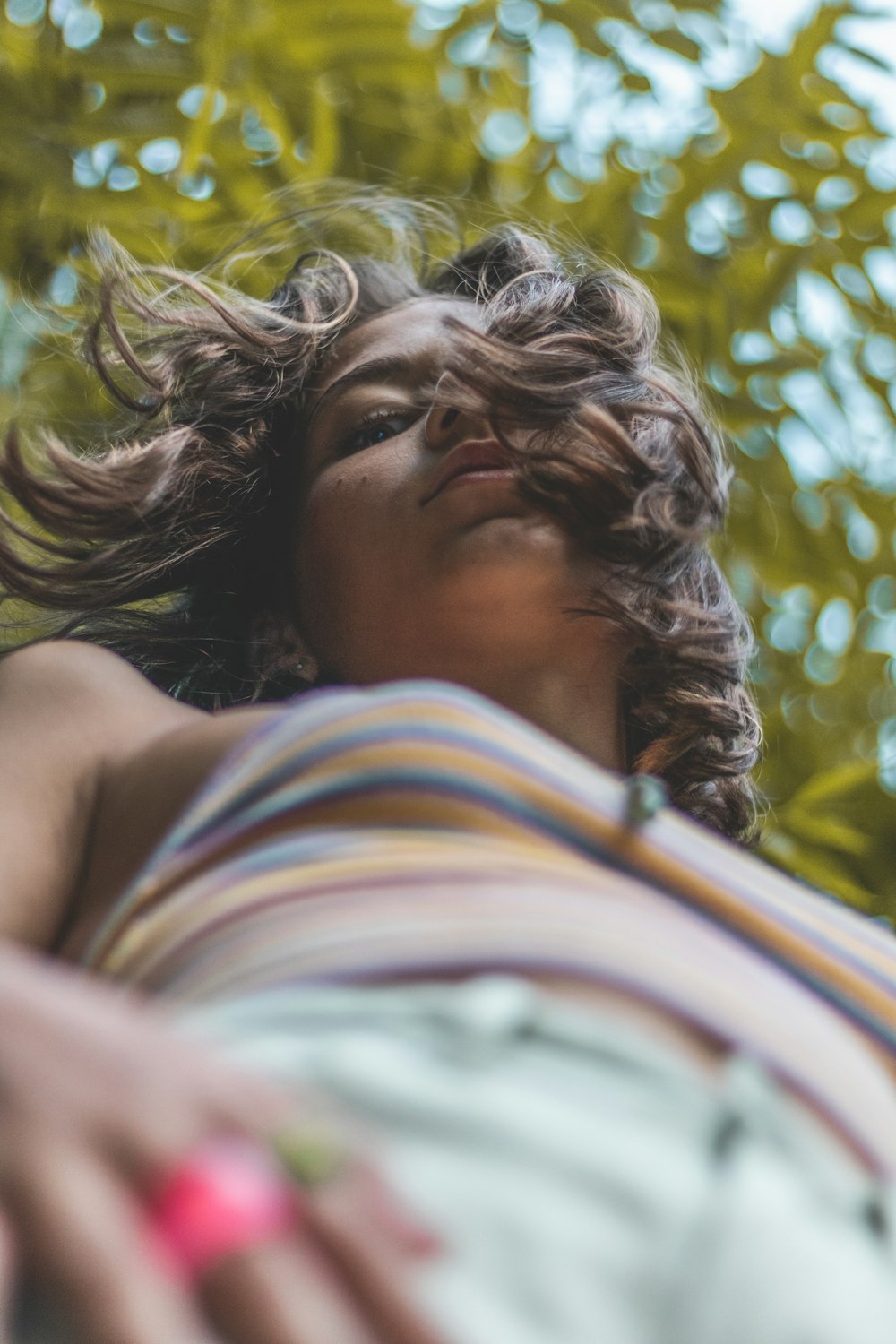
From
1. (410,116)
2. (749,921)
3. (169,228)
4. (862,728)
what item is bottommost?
(862,728)

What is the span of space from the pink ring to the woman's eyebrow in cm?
62

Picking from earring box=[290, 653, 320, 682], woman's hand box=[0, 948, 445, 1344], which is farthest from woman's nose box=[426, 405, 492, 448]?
woman's hand box=[0, 948, 445, 1344]

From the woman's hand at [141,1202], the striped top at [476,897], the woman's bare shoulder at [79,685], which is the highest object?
the woman's hand at [141,1202]

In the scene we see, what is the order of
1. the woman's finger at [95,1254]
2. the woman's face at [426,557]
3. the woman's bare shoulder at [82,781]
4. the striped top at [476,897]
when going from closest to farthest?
1. the woman's finger at [95,1254]
2. the striped top at [476,897]
3. the woman's bare shoulder at [82,781]
4. the woman's face at [426,557]

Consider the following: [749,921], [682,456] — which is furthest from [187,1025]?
[682,456]

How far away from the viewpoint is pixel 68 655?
0.69 meters

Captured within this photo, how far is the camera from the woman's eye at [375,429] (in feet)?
2.87

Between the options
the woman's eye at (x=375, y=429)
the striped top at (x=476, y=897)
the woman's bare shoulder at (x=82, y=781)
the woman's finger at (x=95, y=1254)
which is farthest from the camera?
the woman's eye at (x=375, y=429)

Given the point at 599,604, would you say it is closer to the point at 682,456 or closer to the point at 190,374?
the point at 682,456

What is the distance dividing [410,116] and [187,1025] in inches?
40.1

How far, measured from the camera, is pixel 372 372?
920 mm

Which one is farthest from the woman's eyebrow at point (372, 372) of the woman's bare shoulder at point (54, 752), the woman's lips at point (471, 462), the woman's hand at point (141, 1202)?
the woman's hand at point (141, 1202)

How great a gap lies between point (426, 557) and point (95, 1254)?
50 centimetres

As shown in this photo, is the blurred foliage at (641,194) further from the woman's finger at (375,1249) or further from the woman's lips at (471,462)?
the woman's finger at (375,1249)
